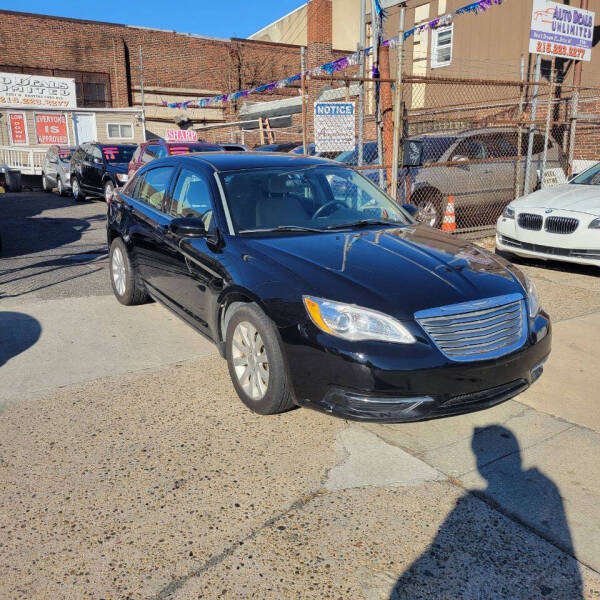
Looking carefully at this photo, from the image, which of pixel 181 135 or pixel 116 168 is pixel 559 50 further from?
pixel 181 135

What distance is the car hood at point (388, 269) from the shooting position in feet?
10.7

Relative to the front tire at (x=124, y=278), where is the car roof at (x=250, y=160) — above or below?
above

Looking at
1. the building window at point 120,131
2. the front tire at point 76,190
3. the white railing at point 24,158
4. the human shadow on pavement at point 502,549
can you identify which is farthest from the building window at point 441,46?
the human shadow on pavement at point 502,549

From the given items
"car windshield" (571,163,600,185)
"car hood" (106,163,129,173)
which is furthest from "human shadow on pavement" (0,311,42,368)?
"car hood" (106,163,129,173)

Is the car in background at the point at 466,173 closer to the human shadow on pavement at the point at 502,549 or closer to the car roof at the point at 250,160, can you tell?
the car roof at the point at 250,160

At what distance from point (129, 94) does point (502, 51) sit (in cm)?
2014

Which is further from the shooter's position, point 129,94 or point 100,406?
point 129,94

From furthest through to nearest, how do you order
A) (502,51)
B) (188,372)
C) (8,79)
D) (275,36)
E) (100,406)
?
(275,36) < (8,79) < (502,51) < (188,372) < (100,406)

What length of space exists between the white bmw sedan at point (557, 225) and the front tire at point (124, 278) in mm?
4938

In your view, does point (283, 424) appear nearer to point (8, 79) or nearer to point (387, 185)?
point (387, 185)

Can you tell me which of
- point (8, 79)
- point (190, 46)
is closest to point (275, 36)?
point (190, 46)

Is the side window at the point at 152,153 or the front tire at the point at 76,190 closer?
the side window at the point at 152,153

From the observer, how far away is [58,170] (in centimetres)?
1808

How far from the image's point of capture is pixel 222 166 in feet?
15.1
